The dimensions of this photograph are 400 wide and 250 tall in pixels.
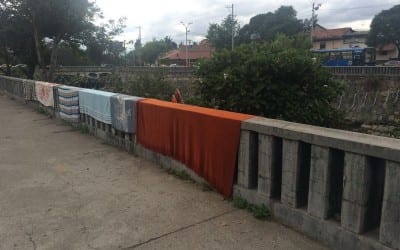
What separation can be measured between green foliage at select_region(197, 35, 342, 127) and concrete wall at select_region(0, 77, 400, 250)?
10.0ft

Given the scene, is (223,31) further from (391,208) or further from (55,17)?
(391,208)

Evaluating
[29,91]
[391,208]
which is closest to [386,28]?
[29,91]

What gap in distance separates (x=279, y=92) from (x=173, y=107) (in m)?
2.45

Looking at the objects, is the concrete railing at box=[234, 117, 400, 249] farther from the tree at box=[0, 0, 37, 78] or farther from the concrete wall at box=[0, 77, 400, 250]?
the tree at box=[0, 0, 37, 78]

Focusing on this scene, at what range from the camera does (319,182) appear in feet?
12.9

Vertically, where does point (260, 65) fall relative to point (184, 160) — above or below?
above

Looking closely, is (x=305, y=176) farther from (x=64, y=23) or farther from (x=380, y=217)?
(x=64, y=23)

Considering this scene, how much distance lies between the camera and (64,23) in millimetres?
23469

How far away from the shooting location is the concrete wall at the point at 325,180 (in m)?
3.42

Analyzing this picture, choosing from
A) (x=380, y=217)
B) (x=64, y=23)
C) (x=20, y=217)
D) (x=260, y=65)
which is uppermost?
(x=64, y=23)

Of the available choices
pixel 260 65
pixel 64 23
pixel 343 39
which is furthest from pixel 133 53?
pixel 260 65

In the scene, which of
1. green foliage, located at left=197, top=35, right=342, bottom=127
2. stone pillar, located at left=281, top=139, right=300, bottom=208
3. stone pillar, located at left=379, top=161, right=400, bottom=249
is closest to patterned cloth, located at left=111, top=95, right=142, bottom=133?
green foliage, located at left=197, top=35, right=342, bottom=127

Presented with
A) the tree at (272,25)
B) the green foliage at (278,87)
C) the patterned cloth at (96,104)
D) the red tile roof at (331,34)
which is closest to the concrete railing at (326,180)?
the green foliage at (278,87)

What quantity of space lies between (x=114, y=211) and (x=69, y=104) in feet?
21.8
